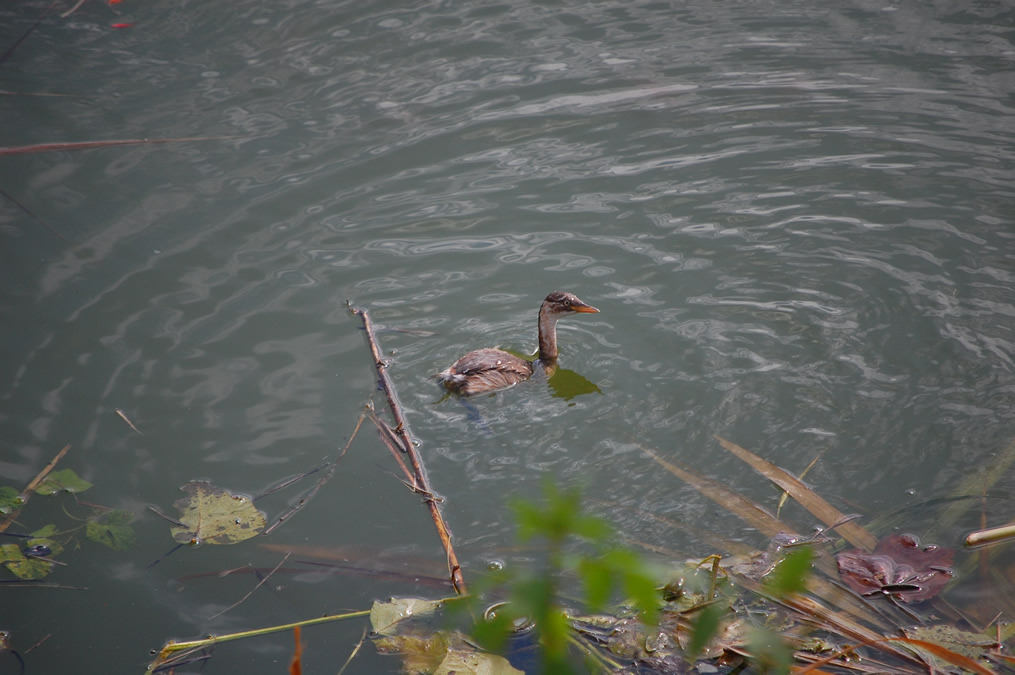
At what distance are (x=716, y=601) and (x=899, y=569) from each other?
3.48 feet

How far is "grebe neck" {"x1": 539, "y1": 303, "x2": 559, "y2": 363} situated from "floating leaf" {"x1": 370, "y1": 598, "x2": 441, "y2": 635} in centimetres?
233

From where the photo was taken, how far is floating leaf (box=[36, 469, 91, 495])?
508 centimetres

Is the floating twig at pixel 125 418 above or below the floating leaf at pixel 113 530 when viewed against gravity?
above

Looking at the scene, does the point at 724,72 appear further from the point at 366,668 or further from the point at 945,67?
the point at 366,668

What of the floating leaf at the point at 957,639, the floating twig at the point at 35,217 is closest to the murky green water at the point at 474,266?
the floating twig at the point at 35,217

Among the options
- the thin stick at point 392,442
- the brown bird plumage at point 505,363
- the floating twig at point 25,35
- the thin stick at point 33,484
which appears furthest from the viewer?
the floating twig at point 25,35

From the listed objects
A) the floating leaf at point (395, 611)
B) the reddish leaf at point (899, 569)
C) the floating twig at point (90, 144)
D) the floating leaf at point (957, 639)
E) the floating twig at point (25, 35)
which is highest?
the floating twig at point (25, 35)

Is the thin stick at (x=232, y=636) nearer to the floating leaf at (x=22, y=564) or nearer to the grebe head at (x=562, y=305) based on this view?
the floating leaf at (x=22, y=564)

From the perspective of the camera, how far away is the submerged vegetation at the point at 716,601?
360 cm

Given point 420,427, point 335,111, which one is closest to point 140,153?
point 335,111

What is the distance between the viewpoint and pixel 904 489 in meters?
4.66

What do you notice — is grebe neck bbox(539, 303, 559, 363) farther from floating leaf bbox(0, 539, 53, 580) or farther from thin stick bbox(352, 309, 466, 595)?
floating leaf bbox(0, 539, 53, 580)

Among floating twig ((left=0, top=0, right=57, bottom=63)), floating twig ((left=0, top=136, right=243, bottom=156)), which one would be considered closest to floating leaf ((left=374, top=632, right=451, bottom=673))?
floating twig ((left=0, top=136, right=243, bottom=156))

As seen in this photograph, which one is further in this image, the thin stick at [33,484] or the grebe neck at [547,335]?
the grebe neck at [547,335]
